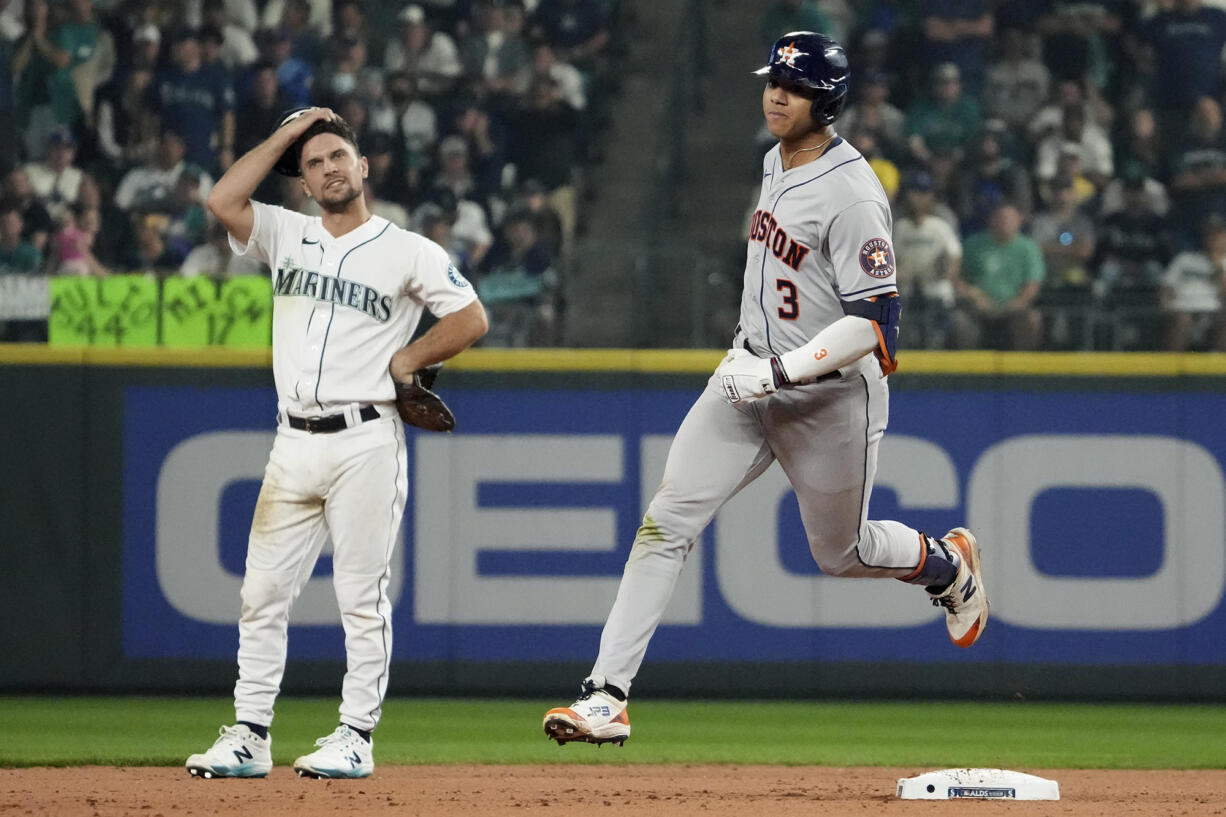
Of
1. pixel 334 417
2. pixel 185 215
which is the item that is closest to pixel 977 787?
pixel 334 417

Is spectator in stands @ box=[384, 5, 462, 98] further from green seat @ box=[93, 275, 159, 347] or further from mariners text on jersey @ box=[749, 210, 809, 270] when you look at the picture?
mariners text on jersey @ box=[749, 210, 809, 270]

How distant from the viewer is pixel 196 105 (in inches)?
465

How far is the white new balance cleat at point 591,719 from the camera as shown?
5055mm

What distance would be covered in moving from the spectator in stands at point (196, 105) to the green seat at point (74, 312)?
2618 mm

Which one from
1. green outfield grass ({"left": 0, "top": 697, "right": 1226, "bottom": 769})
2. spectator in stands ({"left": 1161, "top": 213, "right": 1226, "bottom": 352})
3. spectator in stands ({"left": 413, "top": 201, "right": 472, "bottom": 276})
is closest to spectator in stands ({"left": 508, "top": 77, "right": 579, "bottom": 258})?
spectator in stands ({"left": 413, "top": 201, "right": 472, "bottom": 276})

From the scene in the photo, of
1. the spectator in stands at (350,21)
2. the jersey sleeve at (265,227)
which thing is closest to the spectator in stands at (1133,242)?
the spectator in stands at (350,21)

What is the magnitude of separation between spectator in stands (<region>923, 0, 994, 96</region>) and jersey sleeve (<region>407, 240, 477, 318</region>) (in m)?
7.15

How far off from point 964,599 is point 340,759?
208 centimetres

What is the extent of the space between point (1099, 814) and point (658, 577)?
4.62ft

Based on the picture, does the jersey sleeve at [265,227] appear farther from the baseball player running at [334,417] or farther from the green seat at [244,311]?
the green seat at [244,311]

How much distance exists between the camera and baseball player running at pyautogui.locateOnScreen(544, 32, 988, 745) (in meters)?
5.14

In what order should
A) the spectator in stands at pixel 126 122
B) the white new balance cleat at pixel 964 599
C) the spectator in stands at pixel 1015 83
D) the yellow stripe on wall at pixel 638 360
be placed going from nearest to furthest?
the white new balance cleat at pixel 964 599 → the yellow stripe on wall at pixel 638 360 → the spectator in stands at pixel 126 122 → the spectator in stands at pixel 1015 83

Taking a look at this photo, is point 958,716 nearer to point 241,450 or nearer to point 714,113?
point 241,450

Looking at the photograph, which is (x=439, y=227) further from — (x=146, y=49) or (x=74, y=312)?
(x=74, y=312)
